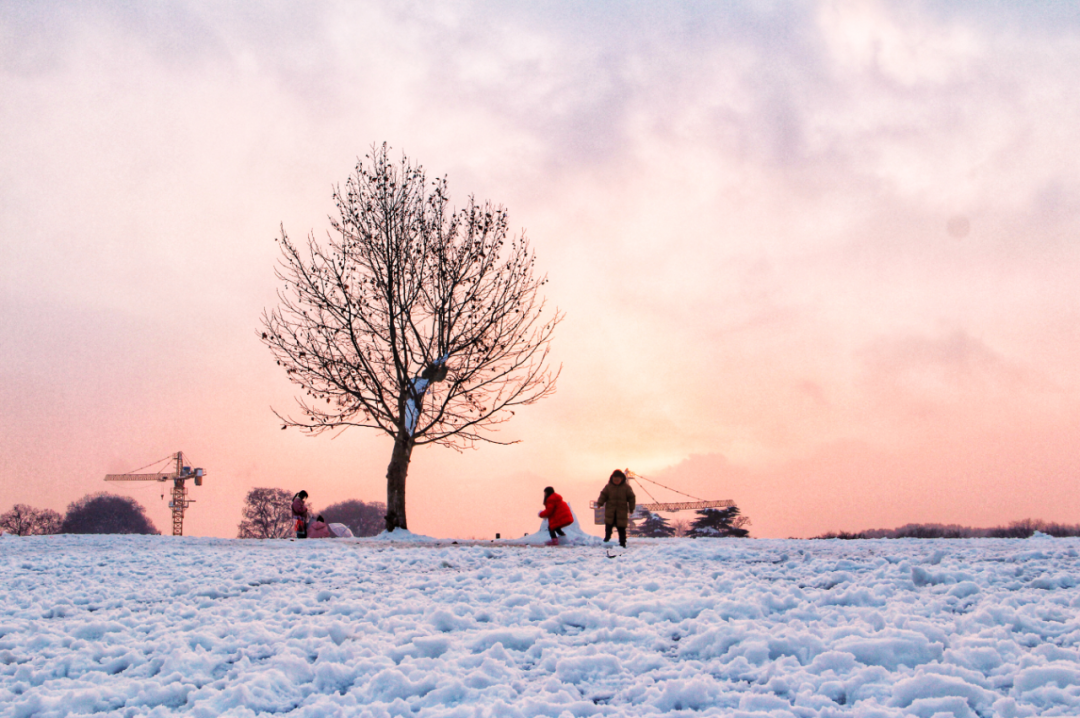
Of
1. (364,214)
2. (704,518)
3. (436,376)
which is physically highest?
(364,214)

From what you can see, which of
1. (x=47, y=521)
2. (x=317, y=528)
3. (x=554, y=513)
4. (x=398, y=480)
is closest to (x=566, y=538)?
(x=554, y=513)

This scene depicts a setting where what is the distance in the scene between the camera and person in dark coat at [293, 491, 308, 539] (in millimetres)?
20828

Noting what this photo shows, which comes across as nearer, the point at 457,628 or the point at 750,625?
the point at 750,625

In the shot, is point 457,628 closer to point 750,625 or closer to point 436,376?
point 750,625

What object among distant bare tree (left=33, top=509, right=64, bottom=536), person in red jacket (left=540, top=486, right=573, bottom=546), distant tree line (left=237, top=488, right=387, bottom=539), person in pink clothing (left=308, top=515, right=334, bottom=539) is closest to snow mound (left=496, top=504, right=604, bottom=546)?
person in red jacket (left=540, top=486, right=573, bottom=546)

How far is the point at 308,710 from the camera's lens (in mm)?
4832

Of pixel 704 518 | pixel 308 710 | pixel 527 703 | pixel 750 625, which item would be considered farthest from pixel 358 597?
pixel 704 518

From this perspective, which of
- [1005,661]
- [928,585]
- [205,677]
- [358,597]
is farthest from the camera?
[358,597]

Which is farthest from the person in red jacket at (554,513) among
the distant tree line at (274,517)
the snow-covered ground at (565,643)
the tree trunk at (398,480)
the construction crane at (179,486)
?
the construction crane at (179,486)

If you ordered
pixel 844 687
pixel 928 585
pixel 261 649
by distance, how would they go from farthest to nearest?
pixel 928 585 < pixel 261 649 < pixel 844 687

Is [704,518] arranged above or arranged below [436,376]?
below

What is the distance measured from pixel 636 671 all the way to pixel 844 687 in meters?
1.46

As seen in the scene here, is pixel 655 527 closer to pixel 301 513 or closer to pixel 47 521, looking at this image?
pixel 301 513

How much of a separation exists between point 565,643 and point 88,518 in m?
63.7
